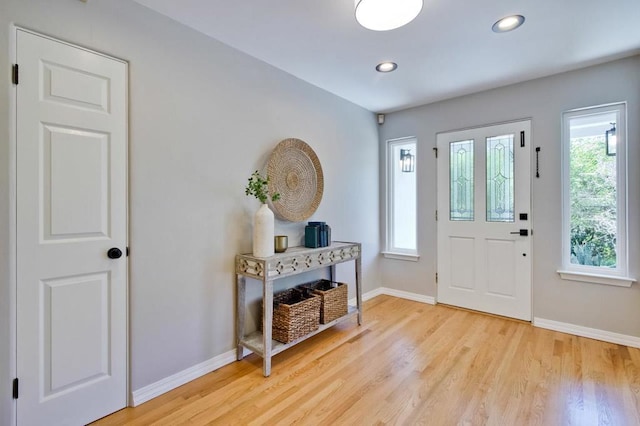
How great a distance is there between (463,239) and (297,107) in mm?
2367

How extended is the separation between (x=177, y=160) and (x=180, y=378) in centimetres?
149

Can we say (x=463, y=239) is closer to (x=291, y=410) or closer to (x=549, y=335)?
(x=549, y=335)

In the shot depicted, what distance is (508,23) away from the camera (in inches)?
83.4

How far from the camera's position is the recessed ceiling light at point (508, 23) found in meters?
2.06

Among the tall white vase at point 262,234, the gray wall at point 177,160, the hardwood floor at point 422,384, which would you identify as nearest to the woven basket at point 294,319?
the hardwood floor at point 422,384

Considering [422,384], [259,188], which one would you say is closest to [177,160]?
[259,188]

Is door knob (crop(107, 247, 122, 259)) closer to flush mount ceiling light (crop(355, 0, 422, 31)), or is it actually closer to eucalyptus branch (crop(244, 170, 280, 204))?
eucalyptus branch (crop(244, 170, 280, 204))

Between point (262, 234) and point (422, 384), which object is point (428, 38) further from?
point (422, 384)

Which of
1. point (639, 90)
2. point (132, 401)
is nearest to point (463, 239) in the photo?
point (639, 90)

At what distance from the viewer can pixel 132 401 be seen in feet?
6.24

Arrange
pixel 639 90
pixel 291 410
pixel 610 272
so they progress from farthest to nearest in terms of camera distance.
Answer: pixel 610 272
pixel 639 90
pixel 291 410

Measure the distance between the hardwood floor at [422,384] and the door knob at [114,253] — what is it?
0.92 m

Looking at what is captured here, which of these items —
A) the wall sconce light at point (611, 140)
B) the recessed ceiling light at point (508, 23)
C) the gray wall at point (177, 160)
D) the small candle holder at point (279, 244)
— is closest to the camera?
the gray wall at point (177, 160)

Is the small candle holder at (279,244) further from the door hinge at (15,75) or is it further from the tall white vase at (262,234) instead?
the door hinge at (15,75)
